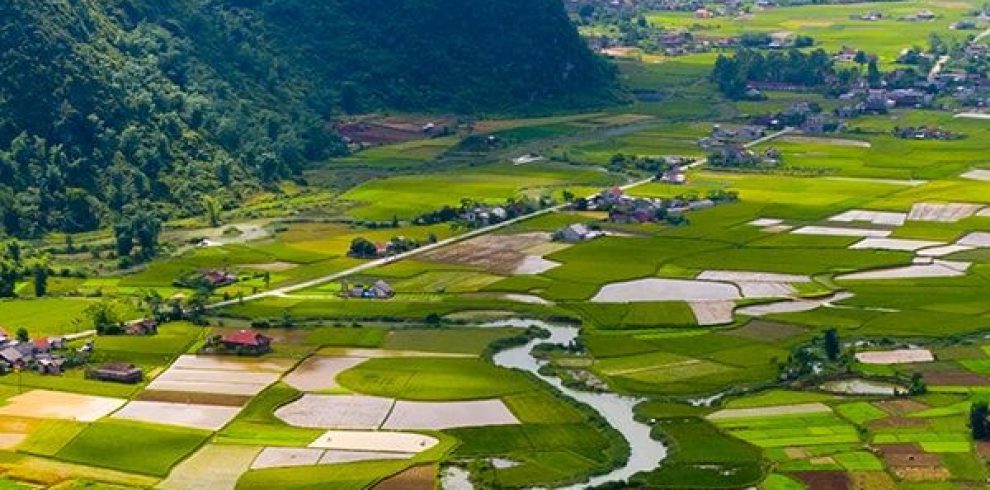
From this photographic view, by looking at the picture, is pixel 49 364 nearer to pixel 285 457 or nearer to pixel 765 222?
pixel 285 457

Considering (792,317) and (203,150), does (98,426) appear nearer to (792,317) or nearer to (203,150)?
(792,317)

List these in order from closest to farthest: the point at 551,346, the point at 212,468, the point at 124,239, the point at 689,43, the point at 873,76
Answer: the point at 212,468, the point at 551,346, the point at 124,239, the point at 873,76, the point at 689,43

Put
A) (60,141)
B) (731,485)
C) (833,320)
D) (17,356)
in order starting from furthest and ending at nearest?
(60,141)
(833,320)
(17,356)
(731,485)

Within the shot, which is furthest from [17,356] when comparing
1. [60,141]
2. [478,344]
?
[60,141]

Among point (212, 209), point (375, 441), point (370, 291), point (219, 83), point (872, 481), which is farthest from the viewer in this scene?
point (219, 83)

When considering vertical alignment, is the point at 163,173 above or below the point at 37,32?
below

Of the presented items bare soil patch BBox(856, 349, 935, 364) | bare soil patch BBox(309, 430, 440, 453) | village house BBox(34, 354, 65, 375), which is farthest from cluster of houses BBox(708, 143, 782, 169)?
bare soil patch BBox(309, 430, 440, 453)

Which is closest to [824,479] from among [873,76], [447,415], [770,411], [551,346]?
[770,411]
